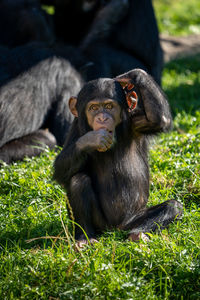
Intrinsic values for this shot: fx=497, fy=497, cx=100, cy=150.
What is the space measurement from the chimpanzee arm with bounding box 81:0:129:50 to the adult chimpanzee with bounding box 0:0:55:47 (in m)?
0.88

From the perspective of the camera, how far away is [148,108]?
4066 mm

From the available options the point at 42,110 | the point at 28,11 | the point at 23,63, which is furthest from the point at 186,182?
the point at 28,11

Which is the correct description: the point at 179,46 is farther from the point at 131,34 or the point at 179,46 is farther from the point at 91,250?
the point at 91,250

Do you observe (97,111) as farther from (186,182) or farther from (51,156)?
(51,156)

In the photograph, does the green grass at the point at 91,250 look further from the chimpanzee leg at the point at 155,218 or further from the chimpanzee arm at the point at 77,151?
the chimpanzee arm at the point at 77,151

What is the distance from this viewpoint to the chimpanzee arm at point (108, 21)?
826cm

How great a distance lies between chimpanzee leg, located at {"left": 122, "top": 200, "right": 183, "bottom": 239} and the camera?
389 cm

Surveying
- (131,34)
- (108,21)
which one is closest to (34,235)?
(131,34)

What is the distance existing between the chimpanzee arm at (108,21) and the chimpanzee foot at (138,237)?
5023 mm

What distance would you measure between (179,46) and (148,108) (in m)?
7.43

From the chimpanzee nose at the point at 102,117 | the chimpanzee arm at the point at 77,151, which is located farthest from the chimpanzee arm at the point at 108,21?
the chimpanzee nose at the point at 102,117

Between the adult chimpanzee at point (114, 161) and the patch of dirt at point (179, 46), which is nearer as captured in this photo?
the adult chimpanzee at point (114, 161)

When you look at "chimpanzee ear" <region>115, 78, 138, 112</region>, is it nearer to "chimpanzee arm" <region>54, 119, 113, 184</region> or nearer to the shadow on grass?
"chimpanzee arm" <region>54, 119, 113, 184</region>

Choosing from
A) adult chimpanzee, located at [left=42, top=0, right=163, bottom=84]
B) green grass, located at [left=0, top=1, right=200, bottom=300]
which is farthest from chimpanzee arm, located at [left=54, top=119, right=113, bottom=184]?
adult chimpanzee, located at [left=42, top=0, right=163, bottom=84]
